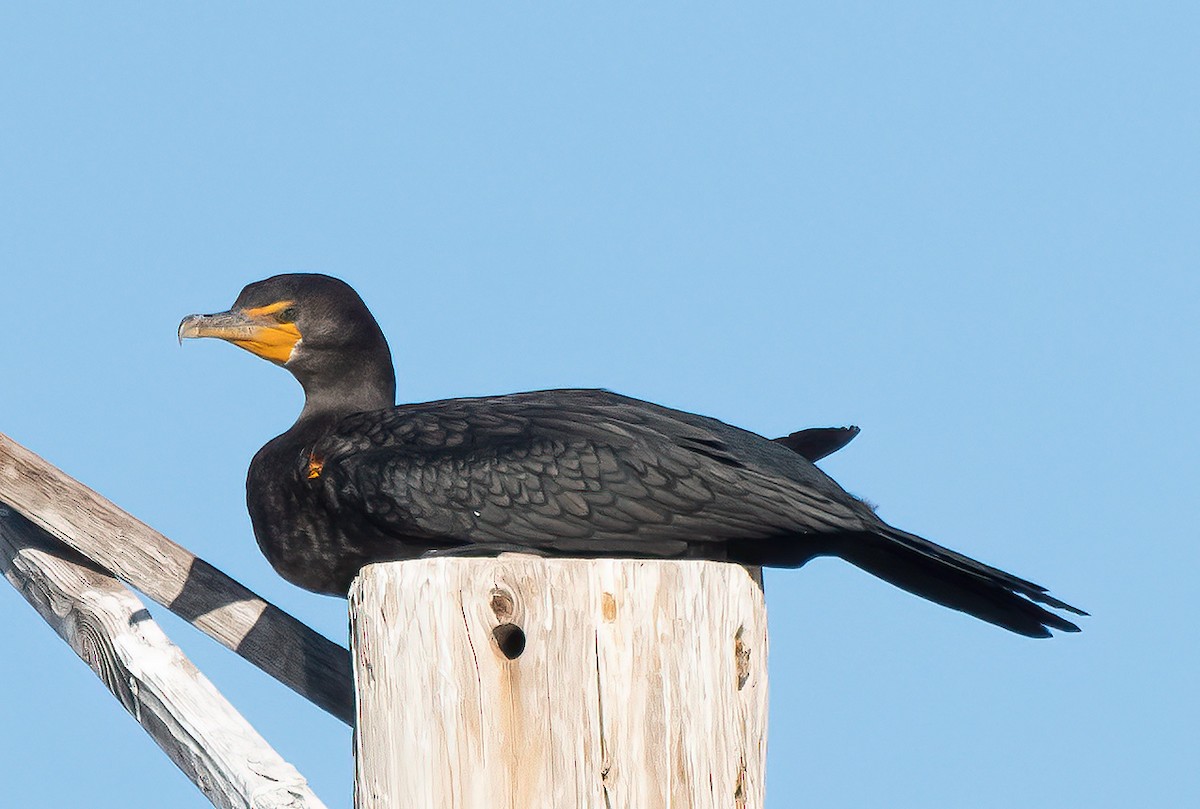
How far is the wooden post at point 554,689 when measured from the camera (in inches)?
117

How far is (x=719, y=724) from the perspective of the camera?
3.07 metres

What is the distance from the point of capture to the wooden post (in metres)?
2.97

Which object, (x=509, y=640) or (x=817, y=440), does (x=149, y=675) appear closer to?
(x=509, y=640)

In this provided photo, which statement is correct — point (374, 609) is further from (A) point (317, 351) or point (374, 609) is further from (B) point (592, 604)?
(A) point (317, 351)

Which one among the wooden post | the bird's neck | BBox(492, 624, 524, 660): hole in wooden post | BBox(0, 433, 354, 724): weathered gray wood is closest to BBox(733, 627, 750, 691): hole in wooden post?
the wooden post

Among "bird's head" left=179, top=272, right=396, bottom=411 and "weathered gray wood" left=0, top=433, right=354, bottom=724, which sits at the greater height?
"bird's head" left=179, top=272, right=396, bottom=411

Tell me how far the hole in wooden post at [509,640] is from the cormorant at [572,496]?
0.74 meters

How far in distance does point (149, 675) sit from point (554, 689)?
161 centimetres

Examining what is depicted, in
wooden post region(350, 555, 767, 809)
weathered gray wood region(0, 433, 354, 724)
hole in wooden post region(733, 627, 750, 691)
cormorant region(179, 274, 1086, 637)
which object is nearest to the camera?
wooden post region(350, 555, 767, 809)

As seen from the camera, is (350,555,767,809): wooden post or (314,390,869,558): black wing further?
(314,390,869,558): black wing

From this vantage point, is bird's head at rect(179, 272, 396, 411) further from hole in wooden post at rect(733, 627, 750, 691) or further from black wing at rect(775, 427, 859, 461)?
hole in wooden post at rect(733, 627, 750, 691)

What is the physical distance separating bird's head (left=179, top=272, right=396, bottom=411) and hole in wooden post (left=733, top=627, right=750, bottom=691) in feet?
7.09

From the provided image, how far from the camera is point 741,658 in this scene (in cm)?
317

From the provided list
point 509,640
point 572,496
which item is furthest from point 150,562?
point 509,640
